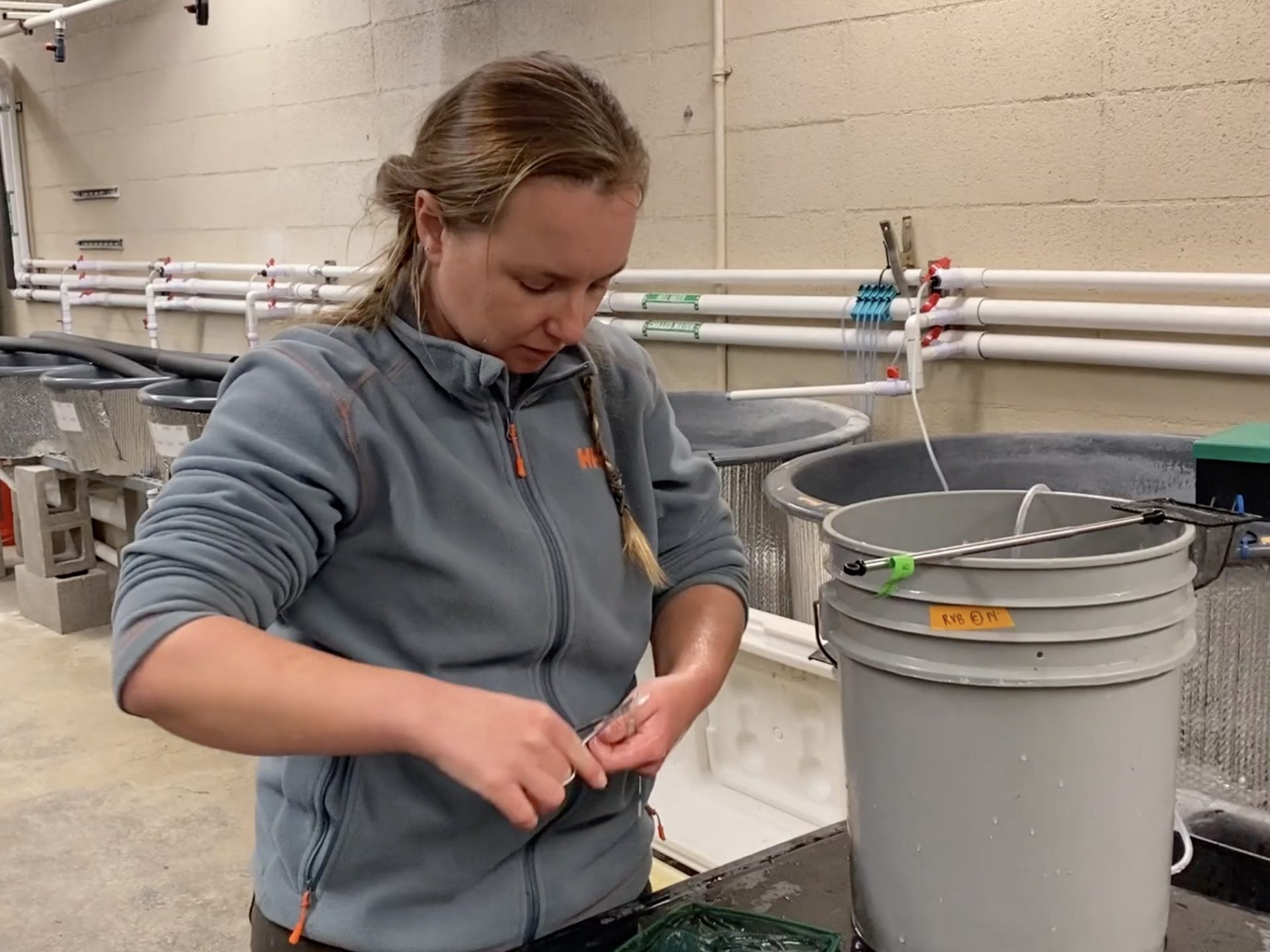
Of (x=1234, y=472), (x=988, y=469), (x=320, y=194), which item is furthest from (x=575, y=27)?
(x=1234, y=472)

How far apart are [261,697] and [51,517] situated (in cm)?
360

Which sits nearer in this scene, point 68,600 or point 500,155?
point 500,155

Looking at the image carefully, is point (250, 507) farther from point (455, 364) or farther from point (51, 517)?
point (51, 517)

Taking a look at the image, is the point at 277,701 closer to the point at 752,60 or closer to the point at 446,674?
the point at 446,674

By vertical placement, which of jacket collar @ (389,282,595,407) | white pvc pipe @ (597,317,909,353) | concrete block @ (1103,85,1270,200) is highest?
concrete block @ (1103,85,1270,200)

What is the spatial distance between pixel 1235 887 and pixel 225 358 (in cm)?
309

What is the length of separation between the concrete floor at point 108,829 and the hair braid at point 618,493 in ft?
5.05

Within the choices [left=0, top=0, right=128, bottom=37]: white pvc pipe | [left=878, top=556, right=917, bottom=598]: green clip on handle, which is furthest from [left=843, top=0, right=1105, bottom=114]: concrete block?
[left=0, top=0, right=128, bottom=37]: white pvc pipe

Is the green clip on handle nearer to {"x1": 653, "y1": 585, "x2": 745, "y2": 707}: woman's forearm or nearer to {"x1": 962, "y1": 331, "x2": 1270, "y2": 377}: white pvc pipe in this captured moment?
{"x1": 653, "y1": 585, "x2": 745, "y2": 707}: woman's forearm

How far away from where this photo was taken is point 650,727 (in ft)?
2.89

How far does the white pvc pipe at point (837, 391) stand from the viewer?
2.23 m

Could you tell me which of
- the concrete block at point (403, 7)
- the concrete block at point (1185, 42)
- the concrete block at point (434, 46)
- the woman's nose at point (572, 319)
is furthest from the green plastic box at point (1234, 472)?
the concrete block at point (403, 7)

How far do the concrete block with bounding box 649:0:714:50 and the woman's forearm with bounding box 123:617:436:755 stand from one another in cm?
234

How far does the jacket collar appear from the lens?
87cm
